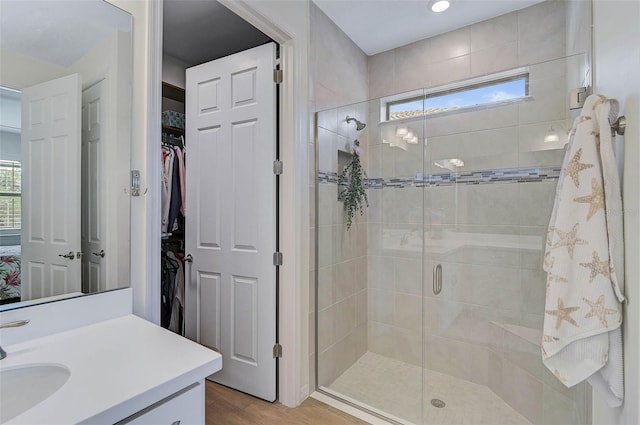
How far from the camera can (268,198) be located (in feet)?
6.56

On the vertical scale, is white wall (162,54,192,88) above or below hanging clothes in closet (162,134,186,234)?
above

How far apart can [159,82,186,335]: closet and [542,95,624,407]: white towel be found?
7.83 ft

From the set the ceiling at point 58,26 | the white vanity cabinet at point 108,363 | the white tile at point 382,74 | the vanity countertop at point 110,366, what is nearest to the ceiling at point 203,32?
the white tile at point 382,74

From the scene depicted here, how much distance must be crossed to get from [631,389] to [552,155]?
135 cm

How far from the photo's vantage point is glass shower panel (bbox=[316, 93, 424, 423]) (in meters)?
2.24

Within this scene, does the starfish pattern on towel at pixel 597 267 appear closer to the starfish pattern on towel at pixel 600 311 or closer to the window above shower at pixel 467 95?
the starfish pattern on towel at pixel 600 311

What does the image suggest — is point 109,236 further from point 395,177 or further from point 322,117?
point 395,177

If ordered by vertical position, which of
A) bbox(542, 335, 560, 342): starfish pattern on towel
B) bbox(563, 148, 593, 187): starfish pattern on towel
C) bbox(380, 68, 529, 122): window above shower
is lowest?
bbox(542, 335, 560, 342): starfish pattern on towel

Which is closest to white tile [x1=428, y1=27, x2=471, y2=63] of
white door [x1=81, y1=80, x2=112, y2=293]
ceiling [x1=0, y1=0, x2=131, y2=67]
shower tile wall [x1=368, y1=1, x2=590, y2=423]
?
shower tile wall [x1=368, y1=1, x2=590, y2=423]

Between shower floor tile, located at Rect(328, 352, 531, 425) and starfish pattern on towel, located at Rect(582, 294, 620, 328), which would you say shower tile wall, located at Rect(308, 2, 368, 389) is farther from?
starfish pattern on towel, located at Rect(582, 294, 620, 328)

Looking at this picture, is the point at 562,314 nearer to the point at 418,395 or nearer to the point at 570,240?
the point at 570,240

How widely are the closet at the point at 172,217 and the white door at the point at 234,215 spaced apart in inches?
10.0

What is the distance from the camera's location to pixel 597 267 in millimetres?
1002

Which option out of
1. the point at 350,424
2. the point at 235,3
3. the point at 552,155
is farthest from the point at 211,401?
the point at 552,155
